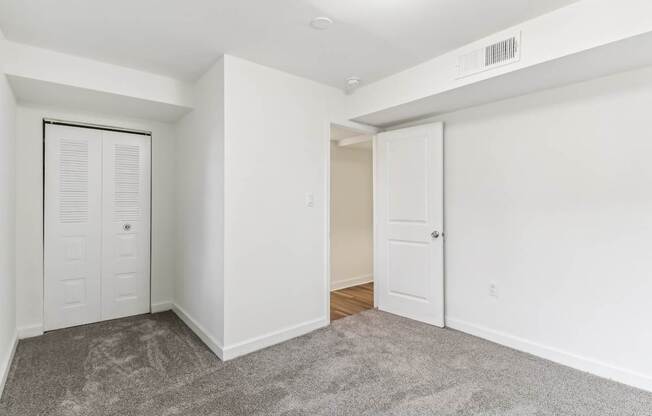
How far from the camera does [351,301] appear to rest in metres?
4.21

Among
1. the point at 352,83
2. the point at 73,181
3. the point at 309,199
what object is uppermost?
the point at 352,83

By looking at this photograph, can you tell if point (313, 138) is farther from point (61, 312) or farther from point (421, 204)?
point (61, 312)

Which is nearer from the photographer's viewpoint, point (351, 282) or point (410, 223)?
point (410, 223)

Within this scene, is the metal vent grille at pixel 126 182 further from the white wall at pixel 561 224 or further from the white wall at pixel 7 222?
the white wall at pixel 561 224

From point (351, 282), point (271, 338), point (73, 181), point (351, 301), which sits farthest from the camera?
point (351, 282)

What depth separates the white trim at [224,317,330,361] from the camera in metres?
2.63

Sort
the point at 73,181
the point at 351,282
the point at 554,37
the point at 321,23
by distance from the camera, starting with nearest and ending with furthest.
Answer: the point at 554,37
the point at 321,23
the point at 73,181
the point at 351,282

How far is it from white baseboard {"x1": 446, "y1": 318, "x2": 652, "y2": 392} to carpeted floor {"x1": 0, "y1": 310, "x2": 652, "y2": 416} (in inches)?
2.8

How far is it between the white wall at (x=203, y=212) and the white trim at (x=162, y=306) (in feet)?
0.54

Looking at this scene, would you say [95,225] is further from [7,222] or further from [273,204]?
[273,204]

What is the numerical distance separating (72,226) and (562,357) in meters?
4.41

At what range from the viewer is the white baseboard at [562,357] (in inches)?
87.0

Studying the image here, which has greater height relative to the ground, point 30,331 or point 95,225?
point 95,225

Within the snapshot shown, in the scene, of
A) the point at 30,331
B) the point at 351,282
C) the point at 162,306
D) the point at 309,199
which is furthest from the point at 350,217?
the point at 30,331
